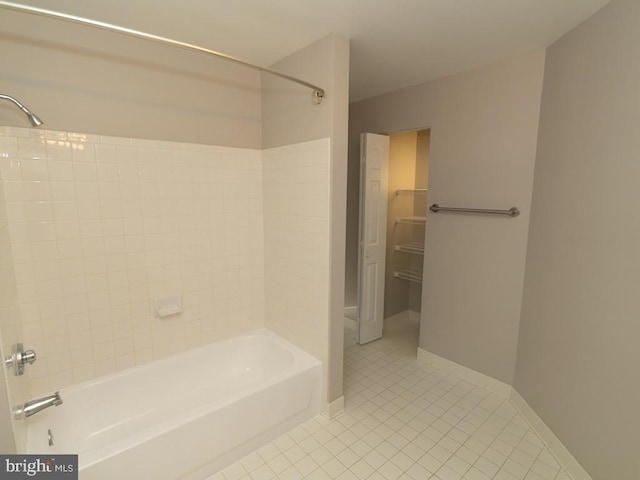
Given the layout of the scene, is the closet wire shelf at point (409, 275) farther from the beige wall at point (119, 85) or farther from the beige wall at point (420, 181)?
the beige wall at point (119, 85)

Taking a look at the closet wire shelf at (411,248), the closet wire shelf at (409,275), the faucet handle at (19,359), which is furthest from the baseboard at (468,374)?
the faucet handle at (19,359)

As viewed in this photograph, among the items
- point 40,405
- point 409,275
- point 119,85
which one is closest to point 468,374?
point 409,275

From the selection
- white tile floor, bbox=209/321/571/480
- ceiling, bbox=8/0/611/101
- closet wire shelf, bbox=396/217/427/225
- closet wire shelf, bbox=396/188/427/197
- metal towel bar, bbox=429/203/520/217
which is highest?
ceiling, bbox=8/0/611/101

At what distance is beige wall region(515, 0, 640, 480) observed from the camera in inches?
53.5

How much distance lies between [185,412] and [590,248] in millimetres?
2193

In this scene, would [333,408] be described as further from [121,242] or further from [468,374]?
[121,242]

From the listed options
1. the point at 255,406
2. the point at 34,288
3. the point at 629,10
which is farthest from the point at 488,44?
the point at 34,288

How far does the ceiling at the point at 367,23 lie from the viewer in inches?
60.8

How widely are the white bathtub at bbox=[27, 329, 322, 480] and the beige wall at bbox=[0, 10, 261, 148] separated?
149 centimetres

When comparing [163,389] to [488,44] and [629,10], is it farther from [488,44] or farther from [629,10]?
[629,10]

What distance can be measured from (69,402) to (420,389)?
2.25 m

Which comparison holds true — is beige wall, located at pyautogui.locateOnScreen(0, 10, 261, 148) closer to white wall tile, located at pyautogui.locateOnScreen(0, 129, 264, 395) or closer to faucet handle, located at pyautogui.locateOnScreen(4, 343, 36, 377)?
white wall tile, located at pyautogui.locateOnScreen(0, 129, 264, 395)

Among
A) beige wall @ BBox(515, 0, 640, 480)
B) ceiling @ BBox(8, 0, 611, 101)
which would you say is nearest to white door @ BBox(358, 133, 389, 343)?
ceiling @ BBox(8, 0, 611, 101)

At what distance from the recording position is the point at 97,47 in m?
1.74
